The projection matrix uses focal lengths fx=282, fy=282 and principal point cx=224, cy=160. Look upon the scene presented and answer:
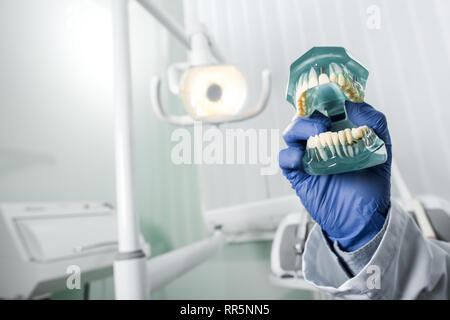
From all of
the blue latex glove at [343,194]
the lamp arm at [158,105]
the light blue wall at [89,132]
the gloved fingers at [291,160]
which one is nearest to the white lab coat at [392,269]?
the blue latex glove at [343,194]

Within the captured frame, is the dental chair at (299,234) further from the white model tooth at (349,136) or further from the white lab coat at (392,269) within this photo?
the white model tooth at (349,136)

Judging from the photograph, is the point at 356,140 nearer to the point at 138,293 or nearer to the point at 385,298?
the point at 385,298

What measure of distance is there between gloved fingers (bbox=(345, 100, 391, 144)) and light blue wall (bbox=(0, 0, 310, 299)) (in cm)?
107

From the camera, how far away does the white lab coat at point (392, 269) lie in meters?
0.35

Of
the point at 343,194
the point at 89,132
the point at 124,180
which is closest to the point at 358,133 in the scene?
the point at 343,194

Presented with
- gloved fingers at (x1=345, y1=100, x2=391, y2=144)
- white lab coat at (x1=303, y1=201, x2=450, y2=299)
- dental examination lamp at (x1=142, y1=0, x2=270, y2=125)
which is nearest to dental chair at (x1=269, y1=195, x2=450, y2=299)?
white lab coat at (x1=303, y1=201, x2=450, y2=299)

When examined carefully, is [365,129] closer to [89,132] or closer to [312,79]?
[312,79]

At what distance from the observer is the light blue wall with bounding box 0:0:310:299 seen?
38.8 inches

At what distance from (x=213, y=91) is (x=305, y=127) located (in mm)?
407

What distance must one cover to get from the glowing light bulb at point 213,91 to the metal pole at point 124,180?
0.13 m

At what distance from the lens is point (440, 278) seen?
45 centimetres

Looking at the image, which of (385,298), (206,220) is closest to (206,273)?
(206,220)

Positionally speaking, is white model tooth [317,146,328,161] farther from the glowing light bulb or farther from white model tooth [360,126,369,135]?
the glowing light bulb

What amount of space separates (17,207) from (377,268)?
891mm
